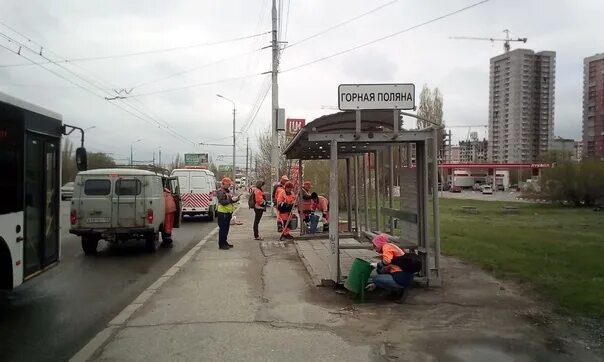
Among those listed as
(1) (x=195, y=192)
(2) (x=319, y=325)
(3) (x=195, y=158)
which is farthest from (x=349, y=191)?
(3) (x=195, y=158)

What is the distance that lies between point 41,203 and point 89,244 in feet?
19.1

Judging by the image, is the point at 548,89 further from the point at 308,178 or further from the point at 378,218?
the point at 378,218

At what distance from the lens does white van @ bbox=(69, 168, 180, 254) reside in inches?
499

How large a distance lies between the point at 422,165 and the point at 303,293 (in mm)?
2739

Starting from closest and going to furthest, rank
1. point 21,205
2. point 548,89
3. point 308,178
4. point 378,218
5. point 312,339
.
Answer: point 312,339
point 21,205
point 378,218
point 308,178
point 548,89

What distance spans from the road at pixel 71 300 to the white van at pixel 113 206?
55 centimetres

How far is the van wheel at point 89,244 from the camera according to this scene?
12941 millimetres

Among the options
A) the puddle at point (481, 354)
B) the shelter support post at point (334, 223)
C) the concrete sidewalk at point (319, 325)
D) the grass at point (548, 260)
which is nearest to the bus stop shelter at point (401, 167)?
the shelter support post at point (334, 223)

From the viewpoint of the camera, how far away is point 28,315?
700 cm

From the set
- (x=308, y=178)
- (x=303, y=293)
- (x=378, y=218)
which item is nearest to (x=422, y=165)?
(x=303, y=293)

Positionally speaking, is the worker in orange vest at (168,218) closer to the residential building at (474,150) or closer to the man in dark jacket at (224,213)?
the man in dark jacket at (224,213)

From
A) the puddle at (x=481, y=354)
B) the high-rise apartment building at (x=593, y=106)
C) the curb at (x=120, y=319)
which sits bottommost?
the curb at (x=120, y=319)

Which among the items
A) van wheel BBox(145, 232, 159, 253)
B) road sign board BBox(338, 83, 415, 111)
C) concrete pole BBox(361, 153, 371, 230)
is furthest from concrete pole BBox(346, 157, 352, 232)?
road sign board BBox(338, 83, 415, 111)

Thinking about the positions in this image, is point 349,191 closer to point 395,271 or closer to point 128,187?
point 128,187
